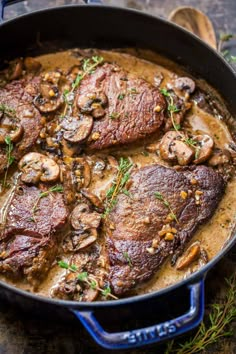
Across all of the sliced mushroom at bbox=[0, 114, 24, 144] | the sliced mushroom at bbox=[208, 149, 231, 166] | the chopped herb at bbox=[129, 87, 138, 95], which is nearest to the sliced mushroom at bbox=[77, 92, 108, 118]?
the chopped herb at bbox=[129, 87, 138, 95]

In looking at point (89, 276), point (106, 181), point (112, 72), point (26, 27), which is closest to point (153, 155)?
point (106, 181)

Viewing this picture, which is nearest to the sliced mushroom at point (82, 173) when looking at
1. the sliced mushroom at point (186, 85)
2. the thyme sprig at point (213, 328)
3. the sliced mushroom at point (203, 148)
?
the sliced mushroom at point (203, 148)

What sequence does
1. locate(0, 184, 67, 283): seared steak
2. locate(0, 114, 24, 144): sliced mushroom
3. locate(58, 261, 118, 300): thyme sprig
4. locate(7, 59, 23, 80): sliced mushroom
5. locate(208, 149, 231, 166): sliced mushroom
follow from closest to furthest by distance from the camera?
locate(58, 261, 118, 300): thyme sprig < locate(0, 184, 67, 283): seared steak < locate(0, 114, 24, 144): sliced mushroom < locate(208, 149, 231, 166): sliced mushroom < locate(7, 59, 23, 80): sliced mushroom

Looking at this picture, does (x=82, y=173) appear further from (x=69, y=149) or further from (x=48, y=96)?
(x=48, y=96)

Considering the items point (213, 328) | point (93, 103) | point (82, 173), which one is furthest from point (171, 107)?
point (213, 328)

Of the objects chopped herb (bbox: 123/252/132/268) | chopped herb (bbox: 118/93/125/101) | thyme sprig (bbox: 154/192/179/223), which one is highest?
chopped herb (bbox: 118/93/125/101)

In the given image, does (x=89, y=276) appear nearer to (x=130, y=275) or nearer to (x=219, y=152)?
(x=130, y=275)

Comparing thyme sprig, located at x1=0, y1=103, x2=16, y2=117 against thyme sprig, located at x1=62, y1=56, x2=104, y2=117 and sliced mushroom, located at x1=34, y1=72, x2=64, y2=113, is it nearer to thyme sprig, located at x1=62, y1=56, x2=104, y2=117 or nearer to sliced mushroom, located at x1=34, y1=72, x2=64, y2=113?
sliced mushroom, located at x1=34, y1=72, x2=64, y2=113
